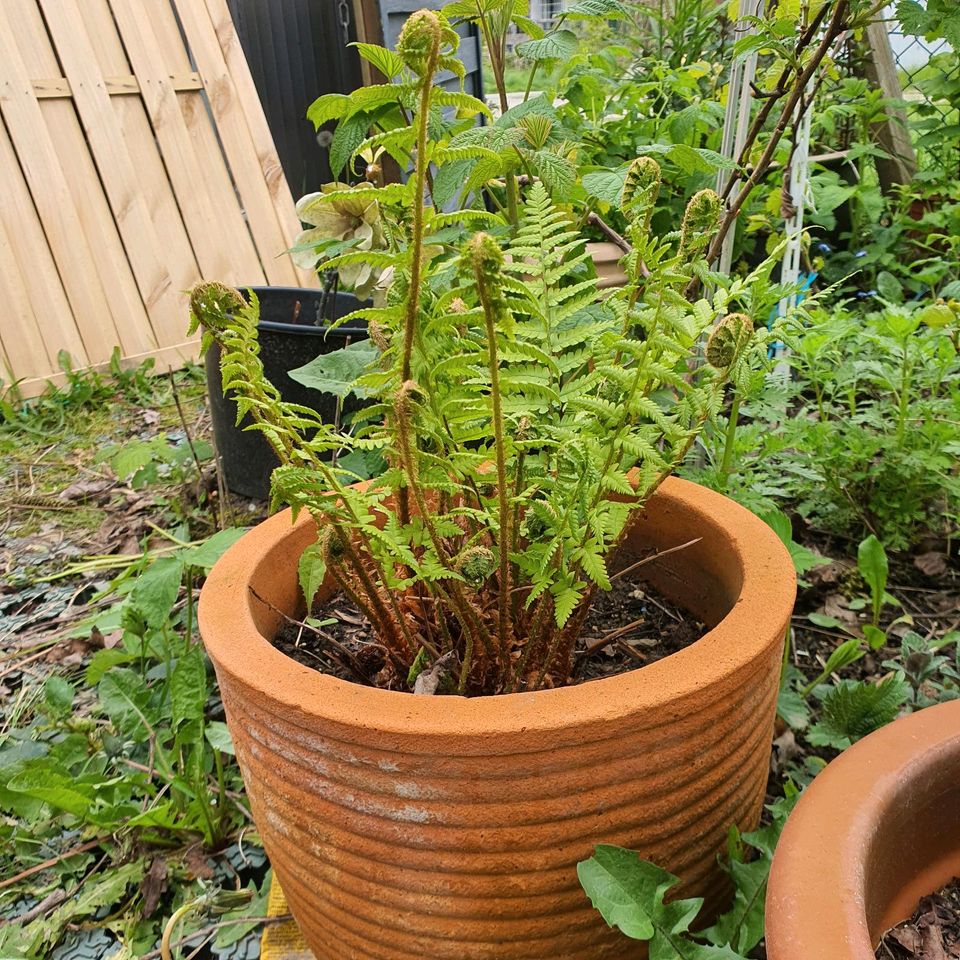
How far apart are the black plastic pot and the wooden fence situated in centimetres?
132

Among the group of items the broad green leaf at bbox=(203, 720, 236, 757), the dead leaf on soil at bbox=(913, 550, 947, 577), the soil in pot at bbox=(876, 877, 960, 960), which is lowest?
the dead leaf on soil at bbox=(913, 550, 947, 577)

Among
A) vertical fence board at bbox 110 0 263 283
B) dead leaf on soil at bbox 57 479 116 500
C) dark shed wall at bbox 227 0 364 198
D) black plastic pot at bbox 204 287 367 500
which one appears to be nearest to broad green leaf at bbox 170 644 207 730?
black plastic pot at bbox 204 287 367 500

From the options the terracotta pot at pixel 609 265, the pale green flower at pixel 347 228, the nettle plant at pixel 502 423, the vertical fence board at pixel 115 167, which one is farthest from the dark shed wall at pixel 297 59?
the nettle plant at pixel 502 423

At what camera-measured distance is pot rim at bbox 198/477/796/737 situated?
766mm

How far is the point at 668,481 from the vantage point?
120 cm

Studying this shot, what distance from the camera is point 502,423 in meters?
0.83

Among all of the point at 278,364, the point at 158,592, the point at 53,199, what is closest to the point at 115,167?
the point at 53,199

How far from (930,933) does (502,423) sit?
0.66 metres

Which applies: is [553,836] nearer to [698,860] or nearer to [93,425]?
[698,860]

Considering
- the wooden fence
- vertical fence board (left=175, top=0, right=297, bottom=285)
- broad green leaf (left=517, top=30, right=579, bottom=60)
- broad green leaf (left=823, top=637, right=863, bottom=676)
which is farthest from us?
vertical fence board (left=175, top=0, right=297, bottom=285)

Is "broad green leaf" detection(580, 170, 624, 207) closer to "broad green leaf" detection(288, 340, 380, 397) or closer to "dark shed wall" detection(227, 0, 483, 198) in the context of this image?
"broad green leaf" detection(288, 340, 380, 397)

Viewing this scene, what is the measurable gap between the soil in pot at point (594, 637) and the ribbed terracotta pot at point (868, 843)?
322mm

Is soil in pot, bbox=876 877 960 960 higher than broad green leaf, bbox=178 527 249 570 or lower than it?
lower

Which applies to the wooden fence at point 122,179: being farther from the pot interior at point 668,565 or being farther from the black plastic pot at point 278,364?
the pot interior at point 668,565
